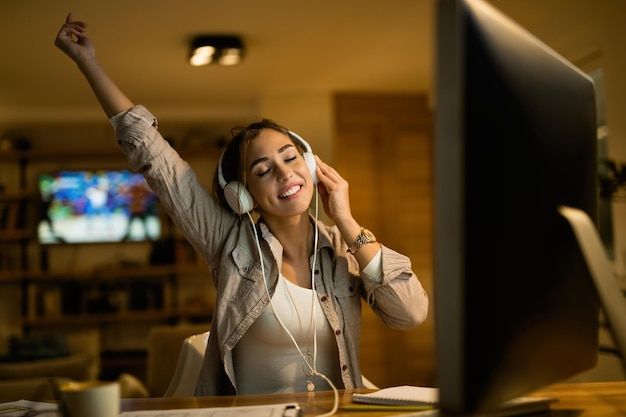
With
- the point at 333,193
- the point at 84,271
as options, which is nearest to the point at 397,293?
the point at 333,193

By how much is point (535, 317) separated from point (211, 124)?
20.8ft

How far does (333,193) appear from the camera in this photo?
1460mm

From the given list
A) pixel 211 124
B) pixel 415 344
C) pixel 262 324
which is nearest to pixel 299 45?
pixel 211 124

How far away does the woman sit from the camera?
4.58ft

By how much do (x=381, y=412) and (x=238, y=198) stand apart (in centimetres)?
63

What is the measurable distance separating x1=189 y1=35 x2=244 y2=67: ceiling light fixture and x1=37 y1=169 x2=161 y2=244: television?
234 centimetres

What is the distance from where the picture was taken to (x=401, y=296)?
137 centimetres

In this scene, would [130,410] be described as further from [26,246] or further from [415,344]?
[26,246]

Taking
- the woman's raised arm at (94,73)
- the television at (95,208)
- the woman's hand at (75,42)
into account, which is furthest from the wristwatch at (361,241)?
the television at (95,208)

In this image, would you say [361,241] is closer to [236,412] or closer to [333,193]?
[333,193]

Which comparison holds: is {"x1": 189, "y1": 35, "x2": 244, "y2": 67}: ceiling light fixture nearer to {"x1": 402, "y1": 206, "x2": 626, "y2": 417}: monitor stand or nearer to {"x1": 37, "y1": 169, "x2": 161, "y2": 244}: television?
{"x1": 37, "y1": 169, "x2": 161, "y2": 244}: television

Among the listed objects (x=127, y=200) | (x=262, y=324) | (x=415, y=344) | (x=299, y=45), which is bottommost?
(x=415, y=344)

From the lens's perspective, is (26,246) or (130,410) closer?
(130,410)

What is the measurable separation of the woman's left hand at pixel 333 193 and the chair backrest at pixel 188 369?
1.34 feet
